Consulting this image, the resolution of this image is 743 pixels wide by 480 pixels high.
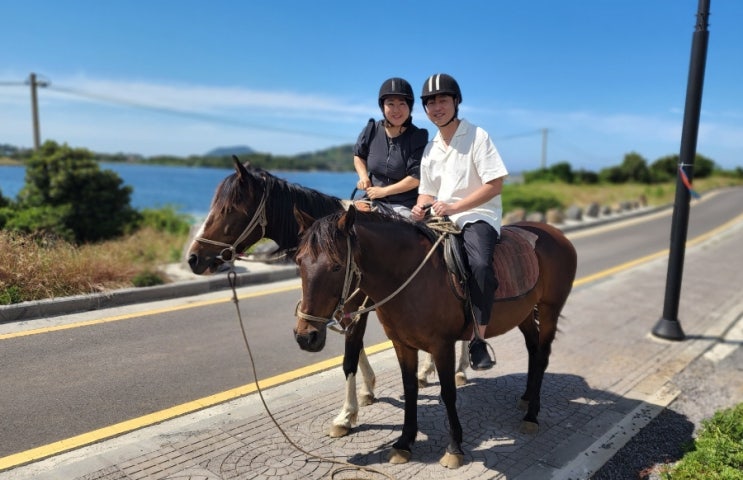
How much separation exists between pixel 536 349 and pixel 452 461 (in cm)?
162

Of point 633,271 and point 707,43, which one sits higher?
point 707,43

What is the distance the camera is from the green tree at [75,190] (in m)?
12.4

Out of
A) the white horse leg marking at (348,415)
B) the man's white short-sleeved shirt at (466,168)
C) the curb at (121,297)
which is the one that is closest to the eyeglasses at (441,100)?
the man's white short-sleeved shirt at (466,168)

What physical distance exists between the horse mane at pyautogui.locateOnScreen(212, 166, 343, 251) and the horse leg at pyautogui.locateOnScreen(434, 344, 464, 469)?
1.49 metres

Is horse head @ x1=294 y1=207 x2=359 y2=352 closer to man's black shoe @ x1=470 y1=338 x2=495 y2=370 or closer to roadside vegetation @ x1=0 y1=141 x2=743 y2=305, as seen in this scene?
man's black shoe @ x1=470 y1=338 x2=495 y2=370

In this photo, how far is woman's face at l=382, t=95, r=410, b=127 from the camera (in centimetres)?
425

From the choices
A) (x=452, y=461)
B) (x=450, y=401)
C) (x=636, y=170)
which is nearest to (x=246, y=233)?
(x=450, y=401)

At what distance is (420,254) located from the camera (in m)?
3.48

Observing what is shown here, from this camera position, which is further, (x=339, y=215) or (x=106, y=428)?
(x=106, y=428)

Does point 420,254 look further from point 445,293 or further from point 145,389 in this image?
point 145,389

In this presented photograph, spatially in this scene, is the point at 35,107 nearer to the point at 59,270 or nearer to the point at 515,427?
the point at 59,270

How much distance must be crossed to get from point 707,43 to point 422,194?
502 centimetres

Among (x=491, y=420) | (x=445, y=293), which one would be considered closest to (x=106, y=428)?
(x=445, y=293)

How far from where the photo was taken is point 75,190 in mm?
12695
